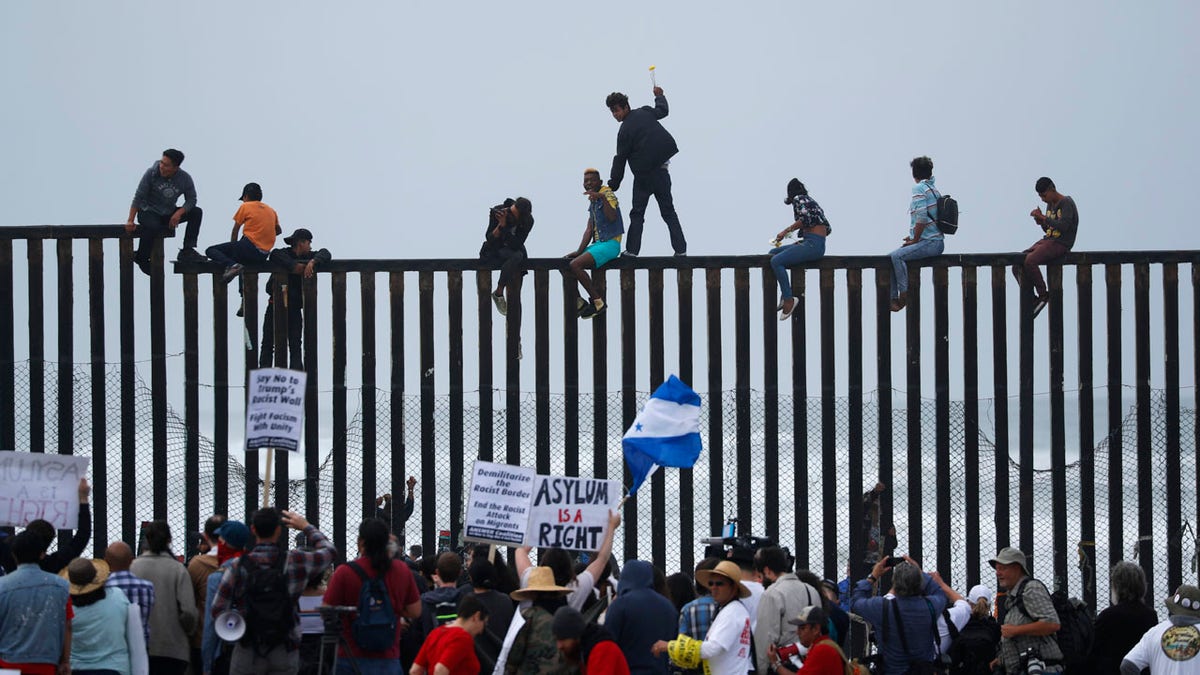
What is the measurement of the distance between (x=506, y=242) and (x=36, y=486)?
664cm

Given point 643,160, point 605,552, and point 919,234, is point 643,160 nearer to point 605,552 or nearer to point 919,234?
point 919,234

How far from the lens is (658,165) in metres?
19.1

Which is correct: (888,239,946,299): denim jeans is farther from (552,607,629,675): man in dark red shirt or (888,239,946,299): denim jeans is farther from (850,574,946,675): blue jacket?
(552,607,629,675): man in dark red shirt

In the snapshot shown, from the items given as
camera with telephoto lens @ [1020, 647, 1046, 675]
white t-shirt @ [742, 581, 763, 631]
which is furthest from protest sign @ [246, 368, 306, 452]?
camera with telephoto lens @ [1020, 647, 1046, 675]

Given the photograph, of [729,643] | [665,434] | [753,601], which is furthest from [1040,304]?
[729,643]

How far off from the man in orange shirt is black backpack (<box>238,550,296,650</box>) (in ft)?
27.3

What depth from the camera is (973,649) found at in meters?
12.8

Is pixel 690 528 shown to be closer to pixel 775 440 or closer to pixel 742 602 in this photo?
pixel 775 440

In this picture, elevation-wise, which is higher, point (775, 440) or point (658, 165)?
point (658, 165)

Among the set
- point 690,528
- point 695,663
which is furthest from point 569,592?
point 690,528

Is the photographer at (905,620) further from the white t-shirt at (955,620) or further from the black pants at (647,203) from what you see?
the black pants at (647,203)

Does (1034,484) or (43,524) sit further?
(1034,484)

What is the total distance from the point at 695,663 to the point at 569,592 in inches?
35.0

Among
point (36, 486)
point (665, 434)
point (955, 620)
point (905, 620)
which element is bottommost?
point (955, 620)
